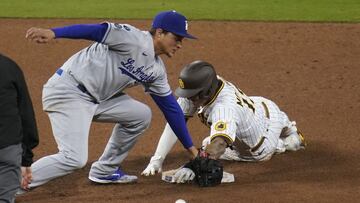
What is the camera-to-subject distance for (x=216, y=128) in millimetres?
6379

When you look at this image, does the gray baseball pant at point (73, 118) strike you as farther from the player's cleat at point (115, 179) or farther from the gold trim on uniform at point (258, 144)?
the gold trim on uniform at point (258, 144)

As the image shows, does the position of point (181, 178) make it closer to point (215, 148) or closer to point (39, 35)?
point (215, 148)

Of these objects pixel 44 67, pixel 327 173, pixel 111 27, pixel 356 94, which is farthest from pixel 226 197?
pixel 44 67

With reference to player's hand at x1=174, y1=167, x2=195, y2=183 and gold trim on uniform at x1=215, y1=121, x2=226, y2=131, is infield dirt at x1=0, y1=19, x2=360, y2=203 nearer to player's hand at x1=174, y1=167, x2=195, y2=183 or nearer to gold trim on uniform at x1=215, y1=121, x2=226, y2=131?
player's hand at x1=174, y1=167, x2=195, y2=183

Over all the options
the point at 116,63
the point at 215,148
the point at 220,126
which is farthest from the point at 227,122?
the point at 116,63

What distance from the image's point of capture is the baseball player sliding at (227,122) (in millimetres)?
6457

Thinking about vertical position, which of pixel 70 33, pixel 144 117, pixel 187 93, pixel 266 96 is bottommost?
pixel 266 96

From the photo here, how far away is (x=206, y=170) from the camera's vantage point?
636 cm

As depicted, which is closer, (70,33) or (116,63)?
(70,33)

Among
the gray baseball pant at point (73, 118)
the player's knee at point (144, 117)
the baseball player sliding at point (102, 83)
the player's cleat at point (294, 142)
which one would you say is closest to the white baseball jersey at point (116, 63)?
the baseball player sliding at point (102, 83)

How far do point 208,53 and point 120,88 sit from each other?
521cm

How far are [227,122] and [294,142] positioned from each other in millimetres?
1419

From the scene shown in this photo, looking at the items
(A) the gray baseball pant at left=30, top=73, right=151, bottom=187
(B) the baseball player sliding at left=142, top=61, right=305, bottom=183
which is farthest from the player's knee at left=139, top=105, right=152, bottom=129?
(B) the baseball player sliding at left=142, top=61, right=305, bottom=183

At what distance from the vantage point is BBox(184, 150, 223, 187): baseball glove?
6.36 metres
